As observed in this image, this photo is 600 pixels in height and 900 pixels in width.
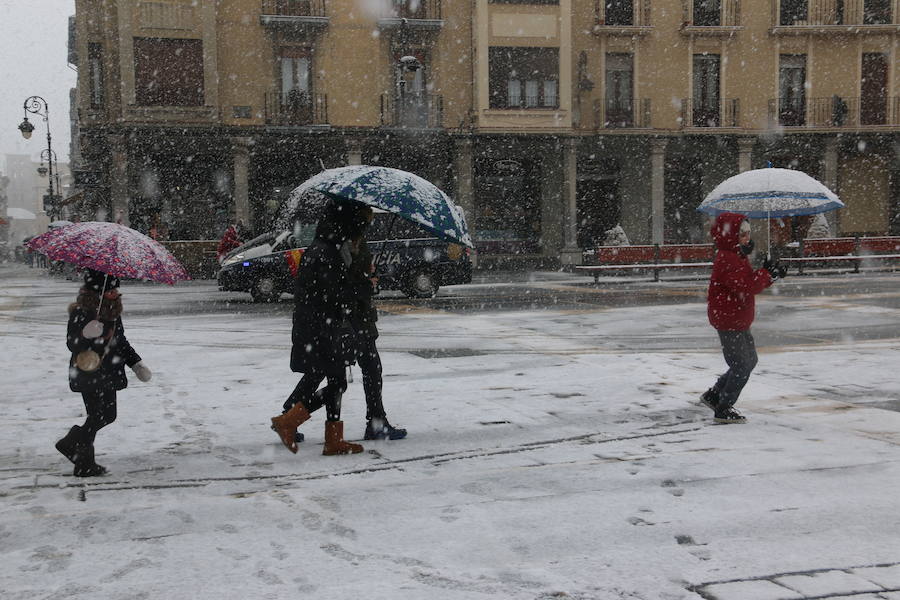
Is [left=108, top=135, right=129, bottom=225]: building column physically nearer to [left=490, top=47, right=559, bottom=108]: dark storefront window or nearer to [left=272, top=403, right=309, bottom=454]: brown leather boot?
[left=490, top=47, right=559, bottom=108]: dark storefront window

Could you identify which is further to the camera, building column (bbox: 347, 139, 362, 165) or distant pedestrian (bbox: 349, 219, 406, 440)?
building column (bbox: 347, 139, 362, 165)

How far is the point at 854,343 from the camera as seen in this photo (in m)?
9.88

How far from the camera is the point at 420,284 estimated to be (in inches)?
683

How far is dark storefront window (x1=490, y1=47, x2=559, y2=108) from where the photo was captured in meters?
29.0

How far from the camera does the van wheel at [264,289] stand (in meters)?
17.0

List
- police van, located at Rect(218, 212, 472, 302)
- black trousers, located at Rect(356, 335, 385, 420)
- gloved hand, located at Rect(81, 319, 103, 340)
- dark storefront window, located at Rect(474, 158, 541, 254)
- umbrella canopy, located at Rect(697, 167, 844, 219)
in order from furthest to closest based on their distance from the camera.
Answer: dark storefront window, located at Rect(474, 158, 541, 254) → police van, located at Rect(218, 212, 472, 302) → umbrella canopy, located at Rect(697, 167, 844, 219) → black trousers, located at Rect(356, 335, 385, 420) → gloved hand, located at Rect(81, 319, 103, 340)

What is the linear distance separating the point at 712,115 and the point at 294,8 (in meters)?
15.2

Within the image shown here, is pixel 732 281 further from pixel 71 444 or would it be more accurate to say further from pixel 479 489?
pixel 71 444

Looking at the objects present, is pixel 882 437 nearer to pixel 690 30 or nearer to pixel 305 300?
pixel 305 300

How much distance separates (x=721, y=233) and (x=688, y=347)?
162 inches

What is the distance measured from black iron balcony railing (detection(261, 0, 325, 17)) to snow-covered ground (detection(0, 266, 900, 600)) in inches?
843

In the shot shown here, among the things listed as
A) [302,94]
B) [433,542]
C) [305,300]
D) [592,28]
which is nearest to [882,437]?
[433,542]

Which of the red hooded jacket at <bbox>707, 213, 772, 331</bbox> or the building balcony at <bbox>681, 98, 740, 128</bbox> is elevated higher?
the building balcony at <bbox>681, 98, 740, 128</bbox>

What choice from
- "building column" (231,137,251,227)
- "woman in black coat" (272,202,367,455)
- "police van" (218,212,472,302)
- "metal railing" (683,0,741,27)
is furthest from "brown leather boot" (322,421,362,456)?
"metal railing" (683,0,741,27)
